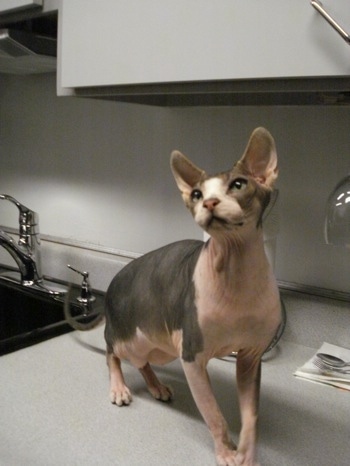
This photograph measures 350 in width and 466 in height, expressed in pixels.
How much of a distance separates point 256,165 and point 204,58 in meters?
0.22

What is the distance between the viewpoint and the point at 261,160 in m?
0.56

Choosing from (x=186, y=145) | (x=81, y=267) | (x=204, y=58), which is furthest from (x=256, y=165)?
(x=81, y=267)

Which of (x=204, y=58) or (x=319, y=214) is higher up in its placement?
(x=204, y=58)

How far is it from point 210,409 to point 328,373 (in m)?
0.36

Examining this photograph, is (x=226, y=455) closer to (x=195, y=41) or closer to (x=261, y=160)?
(x=261, y=160)

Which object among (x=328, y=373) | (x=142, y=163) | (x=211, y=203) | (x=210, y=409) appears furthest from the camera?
(x=142, y=163)

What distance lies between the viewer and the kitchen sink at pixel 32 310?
117 cm

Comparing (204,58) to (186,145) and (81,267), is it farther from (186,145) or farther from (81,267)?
(81,267)

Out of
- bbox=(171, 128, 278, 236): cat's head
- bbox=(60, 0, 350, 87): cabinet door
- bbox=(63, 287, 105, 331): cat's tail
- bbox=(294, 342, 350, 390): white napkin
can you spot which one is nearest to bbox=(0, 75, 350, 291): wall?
bbox=(294, 342, 350, 390): white napkin

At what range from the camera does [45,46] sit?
1.06 meters

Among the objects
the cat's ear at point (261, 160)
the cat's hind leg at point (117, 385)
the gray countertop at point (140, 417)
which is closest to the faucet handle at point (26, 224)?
the gray countertop at point (140, 417)

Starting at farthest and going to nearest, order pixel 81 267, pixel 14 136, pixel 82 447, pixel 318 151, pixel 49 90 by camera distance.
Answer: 1. pixel 14 136
2. pixel 49 90
3. pixel 81 267
4. pixel 318 151
5. pixel 82 447

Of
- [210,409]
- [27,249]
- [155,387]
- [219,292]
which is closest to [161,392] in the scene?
[155,387]

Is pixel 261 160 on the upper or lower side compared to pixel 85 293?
upper
